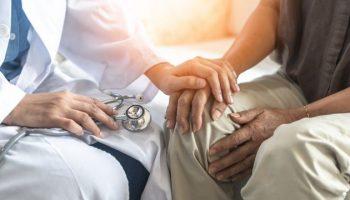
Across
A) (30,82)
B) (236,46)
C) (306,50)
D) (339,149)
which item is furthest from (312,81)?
(30,82)

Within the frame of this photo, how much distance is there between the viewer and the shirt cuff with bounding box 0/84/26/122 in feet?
2.49

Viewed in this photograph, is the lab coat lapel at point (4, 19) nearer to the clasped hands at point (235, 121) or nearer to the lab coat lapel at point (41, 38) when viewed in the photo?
the lab coat lapel at point (41, 38)

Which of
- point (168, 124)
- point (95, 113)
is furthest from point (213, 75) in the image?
point (95, 113)

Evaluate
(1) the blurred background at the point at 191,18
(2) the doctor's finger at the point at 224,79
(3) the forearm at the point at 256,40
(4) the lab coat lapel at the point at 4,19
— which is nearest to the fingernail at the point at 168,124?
(2) the doctor's finger at the point at 224,79

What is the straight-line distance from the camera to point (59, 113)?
2.54ft

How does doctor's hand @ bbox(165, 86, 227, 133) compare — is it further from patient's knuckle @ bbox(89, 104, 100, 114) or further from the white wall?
the white wall

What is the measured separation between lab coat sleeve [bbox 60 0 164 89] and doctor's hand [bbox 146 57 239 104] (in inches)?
4.0

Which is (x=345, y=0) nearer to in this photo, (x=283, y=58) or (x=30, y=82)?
(x=283, y=58)

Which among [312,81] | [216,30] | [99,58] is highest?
[99,58]

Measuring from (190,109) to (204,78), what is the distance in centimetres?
7

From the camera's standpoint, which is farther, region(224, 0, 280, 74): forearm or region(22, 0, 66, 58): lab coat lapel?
region(224, 0, 280, 74): forearm

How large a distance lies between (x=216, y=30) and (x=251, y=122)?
1180mm

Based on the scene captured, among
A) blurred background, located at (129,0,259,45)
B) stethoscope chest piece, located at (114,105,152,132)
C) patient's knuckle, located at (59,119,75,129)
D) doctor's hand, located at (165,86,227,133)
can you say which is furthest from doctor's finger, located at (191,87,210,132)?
blurred background, located at (129,0,259,45)

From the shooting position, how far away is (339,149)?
24.2 inches
